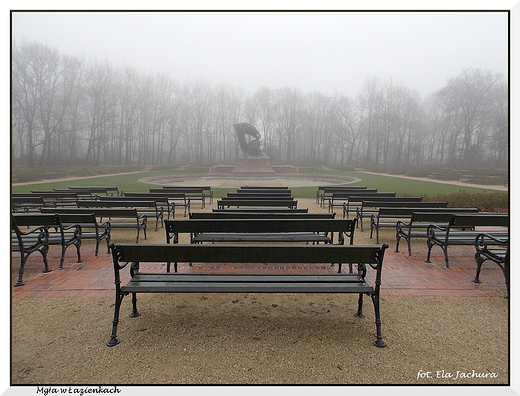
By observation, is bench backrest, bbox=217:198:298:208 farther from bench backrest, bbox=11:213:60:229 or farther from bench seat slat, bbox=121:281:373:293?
bench seat slat, bbox=121:281:373:293

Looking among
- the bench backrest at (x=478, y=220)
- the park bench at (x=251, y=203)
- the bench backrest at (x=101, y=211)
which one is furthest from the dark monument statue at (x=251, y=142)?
the bench backrest at (x=478, y=220)

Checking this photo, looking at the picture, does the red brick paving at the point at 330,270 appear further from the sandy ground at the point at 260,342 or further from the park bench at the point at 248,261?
the park bench at the point at 248,261

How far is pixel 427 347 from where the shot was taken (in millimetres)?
2652

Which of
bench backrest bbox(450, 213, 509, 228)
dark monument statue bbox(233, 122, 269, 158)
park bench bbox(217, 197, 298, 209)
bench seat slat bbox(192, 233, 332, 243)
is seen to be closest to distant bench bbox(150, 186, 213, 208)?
park bench bbox(217, 197, 298, 209)

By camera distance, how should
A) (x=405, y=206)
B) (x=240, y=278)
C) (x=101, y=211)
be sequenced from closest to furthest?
1. (x=240, y=278)
2. (x=101, y=211)
3. (x=405, y=206)

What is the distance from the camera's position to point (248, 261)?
2.70m

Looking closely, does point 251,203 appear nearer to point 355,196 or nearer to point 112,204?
point 112,204

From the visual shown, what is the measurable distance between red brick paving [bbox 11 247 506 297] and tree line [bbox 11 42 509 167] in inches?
1653

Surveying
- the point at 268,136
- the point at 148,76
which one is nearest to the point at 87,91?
the point at 148,76

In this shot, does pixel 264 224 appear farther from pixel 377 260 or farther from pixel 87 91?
pixel 87 91

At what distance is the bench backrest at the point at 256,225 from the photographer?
391 centimetres

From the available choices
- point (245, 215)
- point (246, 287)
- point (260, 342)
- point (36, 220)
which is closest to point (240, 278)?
point (246, 287)

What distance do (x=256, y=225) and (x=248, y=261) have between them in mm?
1409

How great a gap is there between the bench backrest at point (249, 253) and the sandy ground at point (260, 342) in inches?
28.6
